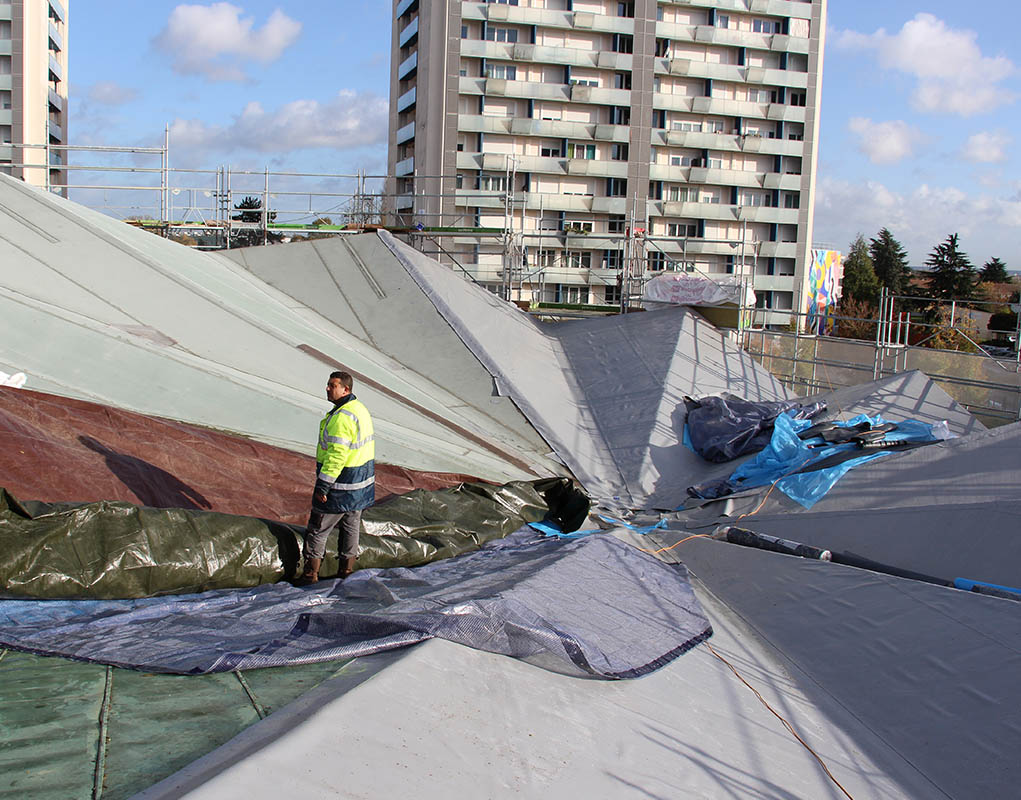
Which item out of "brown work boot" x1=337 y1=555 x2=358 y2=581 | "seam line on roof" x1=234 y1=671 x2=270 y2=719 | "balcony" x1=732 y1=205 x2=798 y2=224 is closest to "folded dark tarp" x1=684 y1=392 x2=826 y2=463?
"brown work boot" x1=337 y1=555 x2=358 y2=581

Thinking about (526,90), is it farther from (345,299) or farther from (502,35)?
(345,299)

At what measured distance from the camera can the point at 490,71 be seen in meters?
39.3

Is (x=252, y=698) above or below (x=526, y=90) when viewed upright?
below

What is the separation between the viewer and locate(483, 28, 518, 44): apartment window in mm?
39159

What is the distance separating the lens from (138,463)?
5453mm

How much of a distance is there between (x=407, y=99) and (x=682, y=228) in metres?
15.1

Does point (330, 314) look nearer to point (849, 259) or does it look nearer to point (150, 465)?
point (150, 465)

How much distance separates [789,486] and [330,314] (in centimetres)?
635

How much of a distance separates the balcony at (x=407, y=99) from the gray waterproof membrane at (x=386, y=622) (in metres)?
40.0

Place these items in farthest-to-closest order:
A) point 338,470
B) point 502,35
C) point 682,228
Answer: point 682,228 → point 502,35 → point 338,470

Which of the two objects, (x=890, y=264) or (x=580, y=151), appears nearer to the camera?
(x=580, y=151)

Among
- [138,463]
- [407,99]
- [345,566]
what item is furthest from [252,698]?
[407,99]

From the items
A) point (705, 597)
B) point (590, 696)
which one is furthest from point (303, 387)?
point (590, 696)

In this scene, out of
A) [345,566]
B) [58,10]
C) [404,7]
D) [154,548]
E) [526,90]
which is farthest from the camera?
[58,10]
